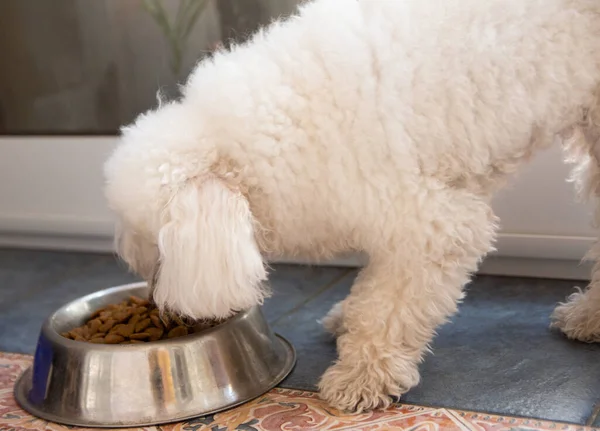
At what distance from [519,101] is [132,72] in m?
1.72

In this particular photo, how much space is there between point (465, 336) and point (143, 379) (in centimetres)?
82

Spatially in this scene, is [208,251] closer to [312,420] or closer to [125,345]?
[125,345]

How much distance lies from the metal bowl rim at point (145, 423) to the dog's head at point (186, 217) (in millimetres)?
222

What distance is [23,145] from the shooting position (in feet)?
9.90

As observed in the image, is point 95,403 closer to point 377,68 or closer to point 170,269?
point 170,269

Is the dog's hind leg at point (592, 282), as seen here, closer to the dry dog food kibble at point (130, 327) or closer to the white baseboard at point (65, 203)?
the white baseboard at point (65, 203)

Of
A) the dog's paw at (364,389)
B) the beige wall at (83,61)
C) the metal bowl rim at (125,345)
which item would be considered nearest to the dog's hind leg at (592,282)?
the dog's paw at (364,389)

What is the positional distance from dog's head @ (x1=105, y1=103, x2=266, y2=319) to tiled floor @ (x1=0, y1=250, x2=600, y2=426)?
1.28 ft

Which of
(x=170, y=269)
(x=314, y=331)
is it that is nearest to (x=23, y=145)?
(x=314, y=331)

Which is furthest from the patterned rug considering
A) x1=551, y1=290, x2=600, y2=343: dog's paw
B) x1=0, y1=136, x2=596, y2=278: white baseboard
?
x1=0, y1=136, x2=596, y2=278: white baseboard

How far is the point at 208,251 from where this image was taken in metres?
1.40

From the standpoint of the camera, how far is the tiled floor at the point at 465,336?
62.2 inches

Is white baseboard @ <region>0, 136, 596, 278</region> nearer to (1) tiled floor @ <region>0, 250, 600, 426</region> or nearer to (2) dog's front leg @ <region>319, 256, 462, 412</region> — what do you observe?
(1) tiled floor @ <region>0, 250, 600, 426</region>

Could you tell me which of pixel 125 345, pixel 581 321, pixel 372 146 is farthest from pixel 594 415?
pixel 125 345
